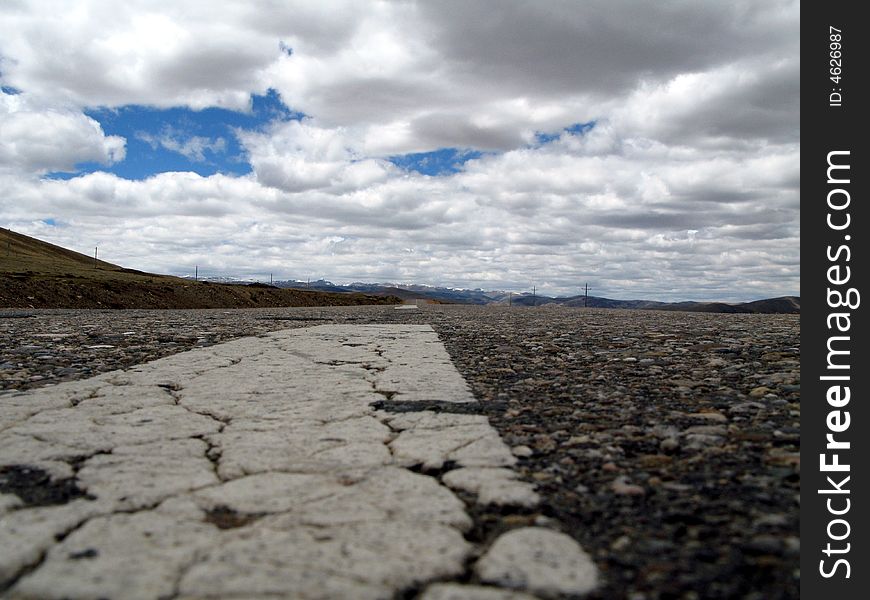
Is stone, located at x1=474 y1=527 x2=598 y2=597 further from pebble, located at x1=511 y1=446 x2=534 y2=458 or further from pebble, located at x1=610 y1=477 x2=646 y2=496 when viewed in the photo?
pebble, located at x1=511 y1=446 x2=534 y2=458

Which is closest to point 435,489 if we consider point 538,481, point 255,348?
point 538,481

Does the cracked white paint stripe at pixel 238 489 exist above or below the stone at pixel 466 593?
above

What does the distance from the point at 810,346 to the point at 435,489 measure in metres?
1.69

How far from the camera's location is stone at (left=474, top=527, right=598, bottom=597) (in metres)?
1.22

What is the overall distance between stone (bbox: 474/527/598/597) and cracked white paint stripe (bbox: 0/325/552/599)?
80mm

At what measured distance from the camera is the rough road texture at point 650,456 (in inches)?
51.4

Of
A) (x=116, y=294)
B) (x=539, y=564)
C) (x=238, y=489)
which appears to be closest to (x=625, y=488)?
(x=539, y=564)

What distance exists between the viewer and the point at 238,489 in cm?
177

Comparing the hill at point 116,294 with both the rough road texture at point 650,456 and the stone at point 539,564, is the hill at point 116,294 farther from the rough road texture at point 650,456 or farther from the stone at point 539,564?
the stone at point 539,564

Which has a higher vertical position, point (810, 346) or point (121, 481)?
point (810, 346)

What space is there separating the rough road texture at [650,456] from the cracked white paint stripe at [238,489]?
Answer: 112 millimetres

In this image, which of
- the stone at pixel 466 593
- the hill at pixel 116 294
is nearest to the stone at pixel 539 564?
the stone at pixel 466 593

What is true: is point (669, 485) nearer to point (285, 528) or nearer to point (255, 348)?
point (285, 528)

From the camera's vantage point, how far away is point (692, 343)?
543 centimetres
